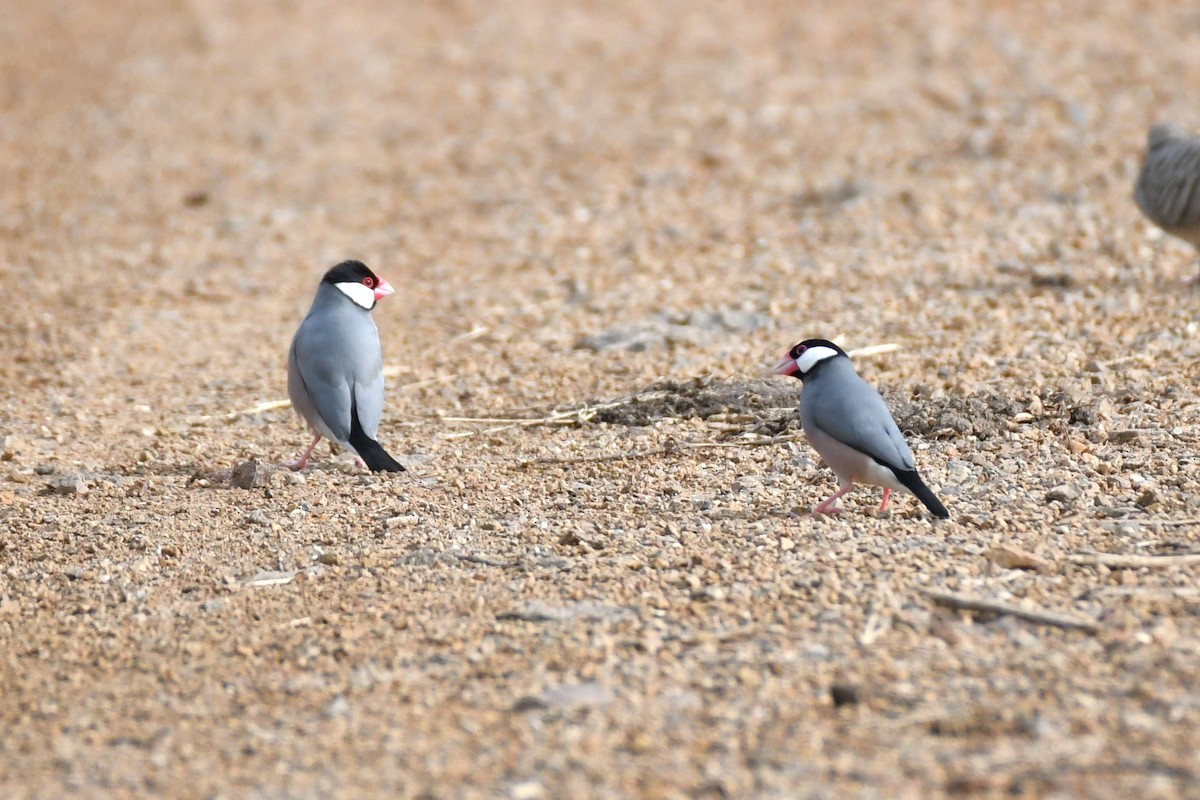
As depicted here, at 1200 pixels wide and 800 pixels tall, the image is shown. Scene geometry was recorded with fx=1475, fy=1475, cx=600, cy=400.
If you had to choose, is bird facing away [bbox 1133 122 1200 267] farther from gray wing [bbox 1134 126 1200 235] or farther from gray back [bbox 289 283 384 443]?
gray back [bbox 289 283 384 443]

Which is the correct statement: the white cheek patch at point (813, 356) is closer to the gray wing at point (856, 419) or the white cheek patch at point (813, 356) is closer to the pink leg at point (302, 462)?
the gray wing at point (856, 419)

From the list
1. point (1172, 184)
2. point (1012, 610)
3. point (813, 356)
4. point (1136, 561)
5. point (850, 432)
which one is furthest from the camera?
point (1172, 184)

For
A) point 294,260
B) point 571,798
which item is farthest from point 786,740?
point 294,260

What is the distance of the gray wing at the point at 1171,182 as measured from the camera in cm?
832

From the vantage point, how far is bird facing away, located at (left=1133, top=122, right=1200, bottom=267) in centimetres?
833

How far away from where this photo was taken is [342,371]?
6.35 meters

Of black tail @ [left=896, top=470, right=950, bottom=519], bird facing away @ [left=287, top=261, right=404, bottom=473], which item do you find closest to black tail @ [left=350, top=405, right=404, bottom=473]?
bird facing away @ [left=287, top=261, right=404, bottom=473]

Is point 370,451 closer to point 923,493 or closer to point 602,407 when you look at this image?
point 602,407

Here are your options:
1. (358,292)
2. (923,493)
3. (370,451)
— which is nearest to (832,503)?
(923,493)

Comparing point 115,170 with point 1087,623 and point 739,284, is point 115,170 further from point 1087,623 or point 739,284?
point 1087,623

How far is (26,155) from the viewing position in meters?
13.0

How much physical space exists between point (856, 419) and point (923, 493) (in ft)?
1.17

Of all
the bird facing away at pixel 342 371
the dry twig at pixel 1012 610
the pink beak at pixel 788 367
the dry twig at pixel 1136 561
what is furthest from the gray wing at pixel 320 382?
the dry twig at pixel 1136 561

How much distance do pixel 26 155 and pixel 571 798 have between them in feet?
37.2
